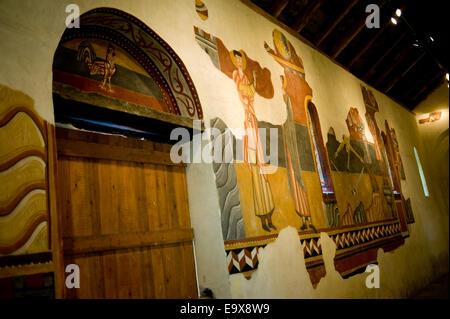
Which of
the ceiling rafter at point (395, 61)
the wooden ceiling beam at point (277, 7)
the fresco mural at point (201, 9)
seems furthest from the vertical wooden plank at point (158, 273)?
the ceiling rafter at point (395, 61)

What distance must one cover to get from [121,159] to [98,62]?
800 millimetres

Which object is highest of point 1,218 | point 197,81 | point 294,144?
point 197,81

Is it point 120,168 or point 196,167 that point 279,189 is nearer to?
point 196,167

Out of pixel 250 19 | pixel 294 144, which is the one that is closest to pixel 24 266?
pixel 294 144

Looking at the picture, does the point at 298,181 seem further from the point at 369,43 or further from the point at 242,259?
the point at 369,43

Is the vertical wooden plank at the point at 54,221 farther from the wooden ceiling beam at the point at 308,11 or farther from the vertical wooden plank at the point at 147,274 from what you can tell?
the wooden ceiling beam at the point at 308,11

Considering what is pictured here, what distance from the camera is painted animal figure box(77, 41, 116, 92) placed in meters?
2.81

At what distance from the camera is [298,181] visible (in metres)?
4.27

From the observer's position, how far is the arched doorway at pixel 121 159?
2.52 meters

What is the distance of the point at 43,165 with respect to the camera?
202 cm

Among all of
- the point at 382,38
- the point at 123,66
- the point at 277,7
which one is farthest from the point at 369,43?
the point at 123,66

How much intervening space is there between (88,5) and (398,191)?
22.8ft

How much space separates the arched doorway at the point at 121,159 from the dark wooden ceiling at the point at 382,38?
226 centimetres

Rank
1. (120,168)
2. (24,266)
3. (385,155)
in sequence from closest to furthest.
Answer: (24,266) < (120,168) < (385,155)
